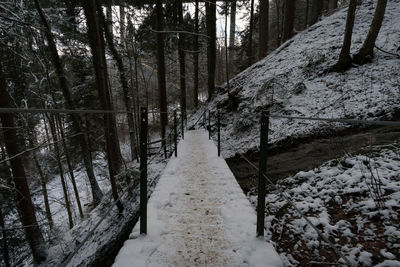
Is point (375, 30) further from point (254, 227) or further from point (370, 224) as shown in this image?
point (254, 227)

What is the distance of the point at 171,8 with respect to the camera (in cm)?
1217

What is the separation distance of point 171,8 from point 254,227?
13544mm

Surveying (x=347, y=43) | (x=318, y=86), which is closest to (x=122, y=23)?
(x=318, y=86)

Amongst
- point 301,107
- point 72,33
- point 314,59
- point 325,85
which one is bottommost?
point 301,107

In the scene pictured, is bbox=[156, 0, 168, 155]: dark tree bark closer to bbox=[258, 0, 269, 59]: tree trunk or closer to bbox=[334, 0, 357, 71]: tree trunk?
bbox=[334, 0, 357, 71]: tree trunk

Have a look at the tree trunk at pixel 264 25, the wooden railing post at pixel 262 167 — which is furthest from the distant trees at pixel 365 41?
the tree trunk at pixel 264 25

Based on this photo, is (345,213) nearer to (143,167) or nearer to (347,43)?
(143,167)

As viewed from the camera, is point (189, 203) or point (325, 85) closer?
point (189, 203)

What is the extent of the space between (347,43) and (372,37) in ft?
2.01

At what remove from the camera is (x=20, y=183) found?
4973 mm

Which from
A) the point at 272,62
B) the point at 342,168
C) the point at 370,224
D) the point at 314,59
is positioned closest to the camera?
the point at 370,224

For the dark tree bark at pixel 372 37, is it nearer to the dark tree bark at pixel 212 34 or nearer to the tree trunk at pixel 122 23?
the dark tree bark at pixel 212 34

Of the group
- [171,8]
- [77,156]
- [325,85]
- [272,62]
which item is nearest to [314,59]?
[325,85]

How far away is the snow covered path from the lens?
6.29 ft
